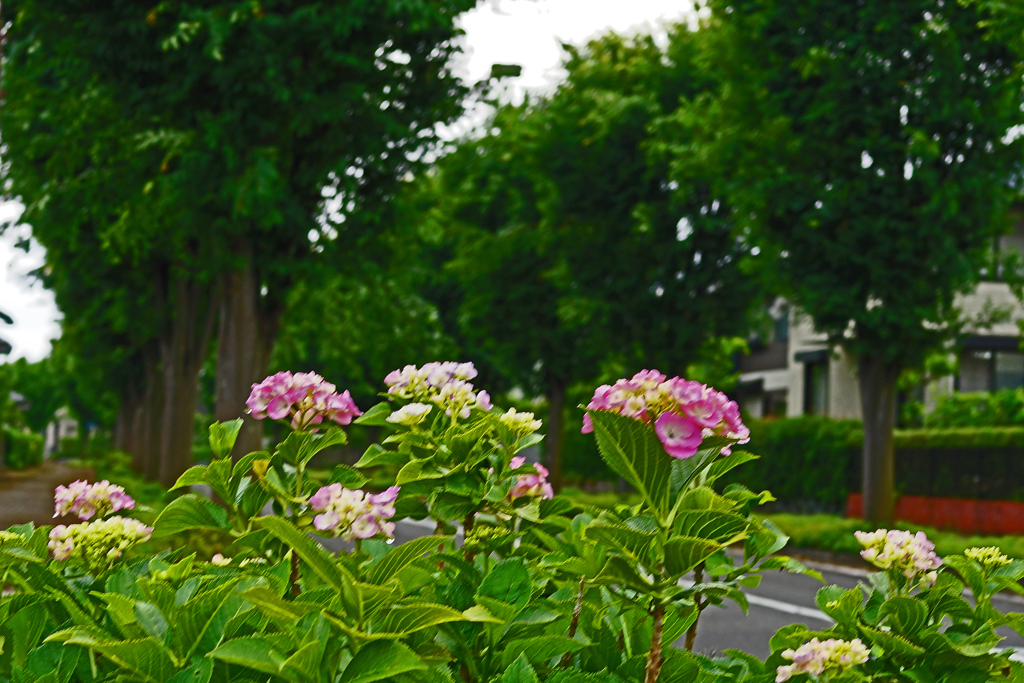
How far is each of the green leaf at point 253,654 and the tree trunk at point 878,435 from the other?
1571cm

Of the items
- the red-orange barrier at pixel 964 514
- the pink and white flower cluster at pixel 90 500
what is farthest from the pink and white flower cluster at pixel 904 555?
the red-orange barrier at pixel 964 514

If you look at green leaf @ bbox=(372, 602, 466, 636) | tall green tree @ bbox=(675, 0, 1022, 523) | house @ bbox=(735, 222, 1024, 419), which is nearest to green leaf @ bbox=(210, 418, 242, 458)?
green leaf @ bbox=(372, 602, 466, 636)

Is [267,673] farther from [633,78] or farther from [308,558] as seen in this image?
[633,78]

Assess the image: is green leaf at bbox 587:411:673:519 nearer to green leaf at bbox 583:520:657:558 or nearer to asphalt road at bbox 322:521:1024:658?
green leaf at bbox 583:520:657:558

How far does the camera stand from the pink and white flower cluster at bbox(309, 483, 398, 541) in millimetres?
1753

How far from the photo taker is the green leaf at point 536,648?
5.51 feet

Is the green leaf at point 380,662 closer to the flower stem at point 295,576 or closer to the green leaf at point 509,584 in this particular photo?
the green leaf at point 509,584

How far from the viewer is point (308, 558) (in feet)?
4.91

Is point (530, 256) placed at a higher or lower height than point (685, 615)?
higher

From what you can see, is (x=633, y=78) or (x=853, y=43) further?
(x=633, y=78)

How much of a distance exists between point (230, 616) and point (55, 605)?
0.52m

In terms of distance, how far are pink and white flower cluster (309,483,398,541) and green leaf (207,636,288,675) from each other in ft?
1.06

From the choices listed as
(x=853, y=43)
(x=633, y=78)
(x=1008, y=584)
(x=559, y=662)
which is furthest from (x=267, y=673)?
(x=633, y=78)

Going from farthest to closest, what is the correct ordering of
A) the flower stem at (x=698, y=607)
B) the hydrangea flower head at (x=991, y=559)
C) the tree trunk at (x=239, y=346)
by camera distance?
the tree trunk at (x=239, y=346) < the hydrangea flower head at (x=991, y=559) < the flower stem at (x=698, y=607)
